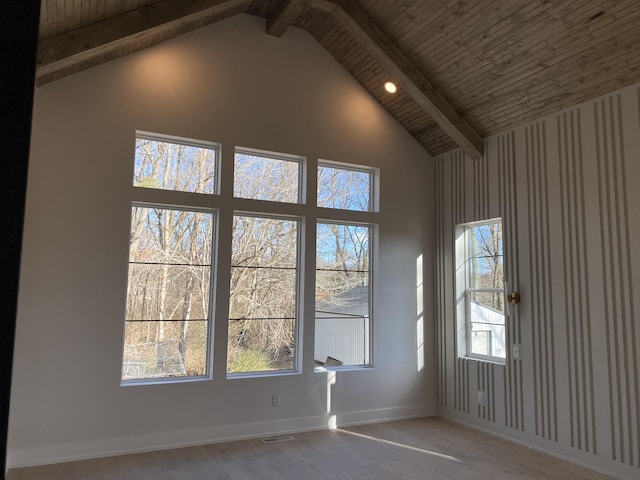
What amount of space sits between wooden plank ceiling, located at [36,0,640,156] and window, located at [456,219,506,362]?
0.94 metres

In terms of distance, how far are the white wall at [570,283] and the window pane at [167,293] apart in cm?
291

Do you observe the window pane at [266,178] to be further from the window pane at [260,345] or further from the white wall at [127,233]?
the window pane at [260,345]

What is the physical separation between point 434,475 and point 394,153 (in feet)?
11.4

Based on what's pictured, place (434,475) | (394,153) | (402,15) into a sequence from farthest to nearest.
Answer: (394,153)
(402,15)
(434,475)

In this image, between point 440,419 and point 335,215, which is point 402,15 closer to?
point 335,215

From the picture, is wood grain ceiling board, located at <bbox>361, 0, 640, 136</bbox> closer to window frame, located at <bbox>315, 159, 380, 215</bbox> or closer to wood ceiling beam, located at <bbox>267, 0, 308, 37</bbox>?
wood ceiling beam, located at <bbox>267, 0, 308, 37</bbox>

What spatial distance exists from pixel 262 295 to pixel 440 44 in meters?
3.02

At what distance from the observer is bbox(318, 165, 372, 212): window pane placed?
17.0 ft

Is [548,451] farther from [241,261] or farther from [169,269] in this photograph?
[169,269]

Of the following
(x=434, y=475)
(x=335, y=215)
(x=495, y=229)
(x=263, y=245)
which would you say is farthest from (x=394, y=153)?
(x=434, y=475)

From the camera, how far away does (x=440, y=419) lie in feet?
17.1

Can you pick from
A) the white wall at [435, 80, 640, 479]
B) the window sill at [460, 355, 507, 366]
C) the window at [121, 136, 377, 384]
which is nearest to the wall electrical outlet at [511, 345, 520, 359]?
the white wall at [435, 80, 640, 479]

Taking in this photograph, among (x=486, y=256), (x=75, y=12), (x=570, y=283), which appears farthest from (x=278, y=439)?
(x=75, y=12)

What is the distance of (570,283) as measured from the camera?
4047 mm
